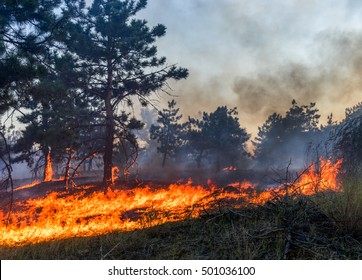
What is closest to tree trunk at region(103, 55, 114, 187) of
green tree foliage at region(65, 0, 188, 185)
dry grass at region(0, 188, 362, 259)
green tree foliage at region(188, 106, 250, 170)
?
green tree foliage at region(65, 0, 188, 185)

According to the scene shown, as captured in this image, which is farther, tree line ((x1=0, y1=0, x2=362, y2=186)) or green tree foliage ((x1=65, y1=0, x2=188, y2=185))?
green tree foliage ((x1=65, y1=0, x2=188, y2=185))

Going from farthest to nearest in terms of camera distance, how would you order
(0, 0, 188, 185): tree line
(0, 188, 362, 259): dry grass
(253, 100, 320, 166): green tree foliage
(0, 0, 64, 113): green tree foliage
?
(253, 100, 320, 166): green tree foliage, (0, 0, 188, 185): tree line, (0, 0, 64, 113): green tree foliage, (0, 188, 362, 259): dry grass

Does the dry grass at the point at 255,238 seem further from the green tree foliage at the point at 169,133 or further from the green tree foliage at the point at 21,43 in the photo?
the green tree foliage at the point at 169,133

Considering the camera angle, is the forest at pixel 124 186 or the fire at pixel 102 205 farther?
the fire at pixel 102 205

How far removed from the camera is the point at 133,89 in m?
18.3

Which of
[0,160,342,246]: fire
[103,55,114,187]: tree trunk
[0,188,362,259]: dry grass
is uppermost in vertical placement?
[103,55,114,187]: tree trunk

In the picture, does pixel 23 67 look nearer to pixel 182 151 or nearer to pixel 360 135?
pixel 360 135

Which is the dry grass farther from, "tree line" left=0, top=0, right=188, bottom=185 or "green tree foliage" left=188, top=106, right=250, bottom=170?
"green tree foliage" left=188, top=106, right=250, bottom=170

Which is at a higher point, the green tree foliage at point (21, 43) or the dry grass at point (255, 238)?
the green tree foliage at point (21, 43)

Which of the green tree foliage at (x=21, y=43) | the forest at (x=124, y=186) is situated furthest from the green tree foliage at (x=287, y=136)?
the green tree foliage at (x=21, y=43)

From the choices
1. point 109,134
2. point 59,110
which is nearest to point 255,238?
point 59,110

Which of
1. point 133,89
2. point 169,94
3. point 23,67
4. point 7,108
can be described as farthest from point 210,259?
point 133,89

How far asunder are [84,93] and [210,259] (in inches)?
646

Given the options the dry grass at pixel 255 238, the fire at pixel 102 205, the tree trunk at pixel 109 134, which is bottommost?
the fire at pixel 102 205
